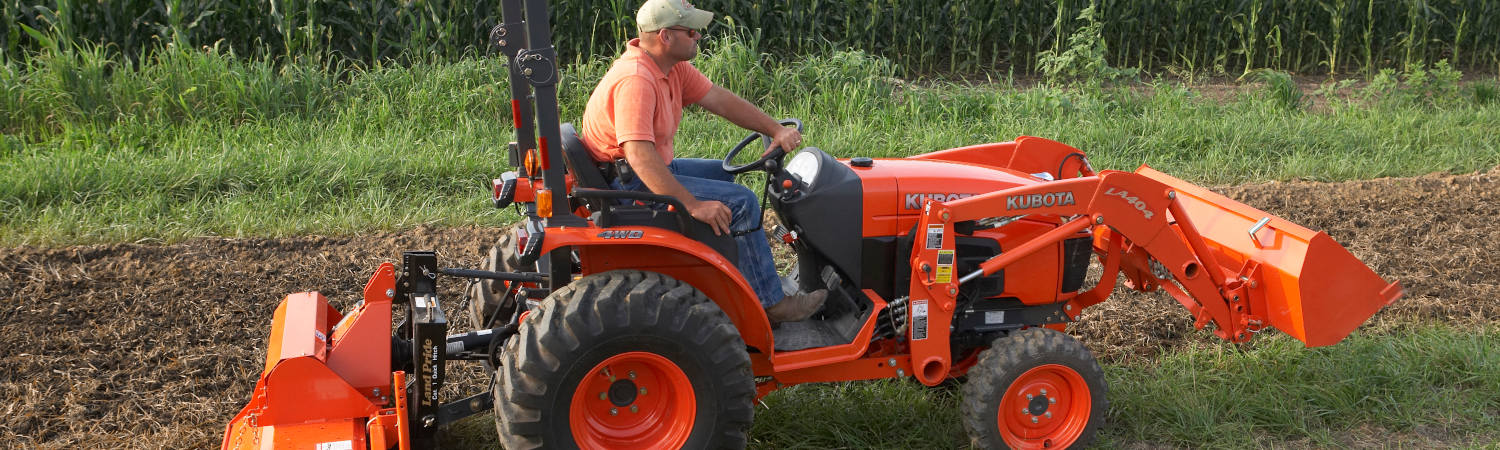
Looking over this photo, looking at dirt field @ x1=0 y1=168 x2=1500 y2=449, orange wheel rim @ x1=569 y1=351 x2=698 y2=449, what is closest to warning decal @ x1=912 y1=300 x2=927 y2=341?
orange wheel rim @ x1=569 y1=351 x2=698 y2=449

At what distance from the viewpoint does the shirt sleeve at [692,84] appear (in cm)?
428

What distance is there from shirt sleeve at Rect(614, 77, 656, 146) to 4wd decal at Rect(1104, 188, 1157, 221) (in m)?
1.51

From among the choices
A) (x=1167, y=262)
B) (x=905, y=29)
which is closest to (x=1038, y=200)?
(x=1167, y=262)

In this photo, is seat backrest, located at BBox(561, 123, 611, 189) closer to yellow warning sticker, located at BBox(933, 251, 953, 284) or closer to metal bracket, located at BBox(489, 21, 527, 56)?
metal bracket, located at BBox(489, 21, 527, 56)

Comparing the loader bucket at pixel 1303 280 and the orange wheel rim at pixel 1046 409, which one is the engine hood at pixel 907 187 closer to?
the orange wheel rim at pixel 1046 409

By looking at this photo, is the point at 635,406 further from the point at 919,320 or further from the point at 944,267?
Answer: the point at 944,267

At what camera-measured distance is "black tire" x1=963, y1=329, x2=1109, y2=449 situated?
4020 millimetres

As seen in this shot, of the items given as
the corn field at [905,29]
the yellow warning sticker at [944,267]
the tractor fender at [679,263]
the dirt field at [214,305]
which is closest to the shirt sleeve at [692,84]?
the tractor fender at [679,263]

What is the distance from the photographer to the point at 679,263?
389 cm

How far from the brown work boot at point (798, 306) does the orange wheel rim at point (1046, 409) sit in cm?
69

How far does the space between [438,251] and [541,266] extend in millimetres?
2372

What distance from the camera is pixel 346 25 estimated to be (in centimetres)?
908

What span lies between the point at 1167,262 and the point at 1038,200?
1.77 feet

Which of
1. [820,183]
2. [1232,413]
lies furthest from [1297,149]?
[820,183]
